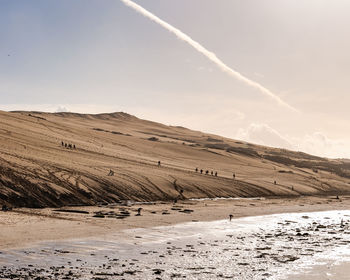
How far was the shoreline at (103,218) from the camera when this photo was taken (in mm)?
22531

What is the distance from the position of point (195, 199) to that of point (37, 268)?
30019 mm

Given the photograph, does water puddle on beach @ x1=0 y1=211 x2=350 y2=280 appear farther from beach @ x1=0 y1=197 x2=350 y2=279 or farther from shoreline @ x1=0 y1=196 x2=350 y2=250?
shoreline @ x1=0 y1=196 x2=350 y2=250

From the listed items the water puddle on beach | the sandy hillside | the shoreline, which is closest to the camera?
the water puddle on beach

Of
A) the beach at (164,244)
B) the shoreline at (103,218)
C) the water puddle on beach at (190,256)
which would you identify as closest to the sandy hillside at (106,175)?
the shoreline at (103,218)

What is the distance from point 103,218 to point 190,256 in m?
10.7

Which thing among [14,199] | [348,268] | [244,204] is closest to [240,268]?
[348,268]

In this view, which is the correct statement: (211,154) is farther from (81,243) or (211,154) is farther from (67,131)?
(81,243)

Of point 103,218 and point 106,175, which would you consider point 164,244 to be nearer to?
point 103,218

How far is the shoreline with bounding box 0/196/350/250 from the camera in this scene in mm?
22531

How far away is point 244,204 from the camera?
44531 mm

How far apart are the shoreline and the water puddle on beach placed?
1.31m

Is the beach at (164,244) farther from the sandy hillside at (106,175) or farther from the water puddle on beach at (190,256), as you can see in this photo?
the sandy hillside at (106,175)

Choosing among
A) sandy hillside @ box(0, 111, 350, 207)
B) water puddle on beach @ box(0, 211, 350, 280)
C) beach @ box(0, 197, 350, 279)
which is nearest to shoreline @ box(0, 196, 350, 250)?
beach @ box(0, 197, 350, 279)

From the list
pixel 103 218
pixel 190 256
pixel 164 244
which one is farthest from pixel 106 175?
pixel 190 256
